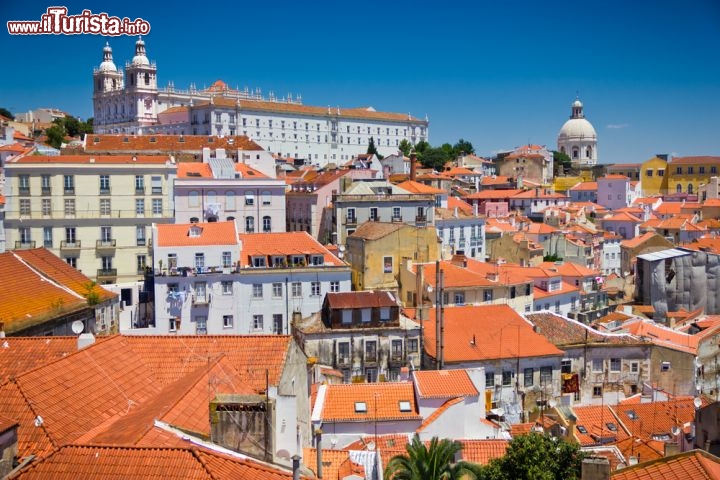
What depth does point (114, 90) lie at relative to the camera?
5768 inches

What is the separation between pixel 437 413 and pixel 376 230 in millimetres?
22255

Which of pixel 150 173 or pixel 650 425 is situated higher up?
pixel 150 173

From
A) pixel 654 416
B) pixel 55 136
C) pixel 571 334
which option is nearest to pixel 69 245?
pixel 571 334

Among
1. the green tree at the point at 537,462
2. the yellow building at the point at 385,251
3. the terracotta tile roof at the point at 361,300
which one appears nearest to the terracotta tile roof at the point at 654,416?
the terracotta tile roof at the point at 361,300

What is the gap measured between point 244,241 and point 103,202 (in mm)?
10630

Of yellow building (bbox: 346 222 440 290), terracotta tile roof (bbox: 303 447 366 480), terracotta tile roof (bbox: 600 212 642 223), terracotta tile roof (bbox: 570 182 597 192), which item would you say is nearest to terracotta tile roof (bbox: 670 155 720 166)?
terracotta tile roof (bbox: 570 182 597 192)

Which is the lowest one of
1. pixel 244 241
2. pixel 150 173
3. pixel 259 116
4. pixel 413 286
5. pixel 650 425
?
pixel 650 425

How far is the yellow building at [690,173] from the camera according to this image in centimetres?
12181

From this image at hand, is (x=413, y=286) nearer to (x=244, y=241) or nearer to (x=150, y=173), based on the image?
(x=244, y=241)

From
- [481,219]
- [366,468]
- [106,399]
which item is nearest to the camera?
[106,399]

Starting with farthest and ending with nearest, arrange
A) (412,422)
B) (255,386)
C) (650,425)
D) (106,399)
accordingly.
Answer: (650,425), (412,422), (255,386), (106,399)

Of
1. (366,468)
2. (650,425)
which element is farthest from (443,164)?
(366,468)

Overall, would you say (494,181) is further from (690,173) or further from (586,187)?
(690,173)

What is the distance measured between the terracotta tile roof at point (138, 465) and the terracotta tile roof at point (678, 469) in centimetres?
724
